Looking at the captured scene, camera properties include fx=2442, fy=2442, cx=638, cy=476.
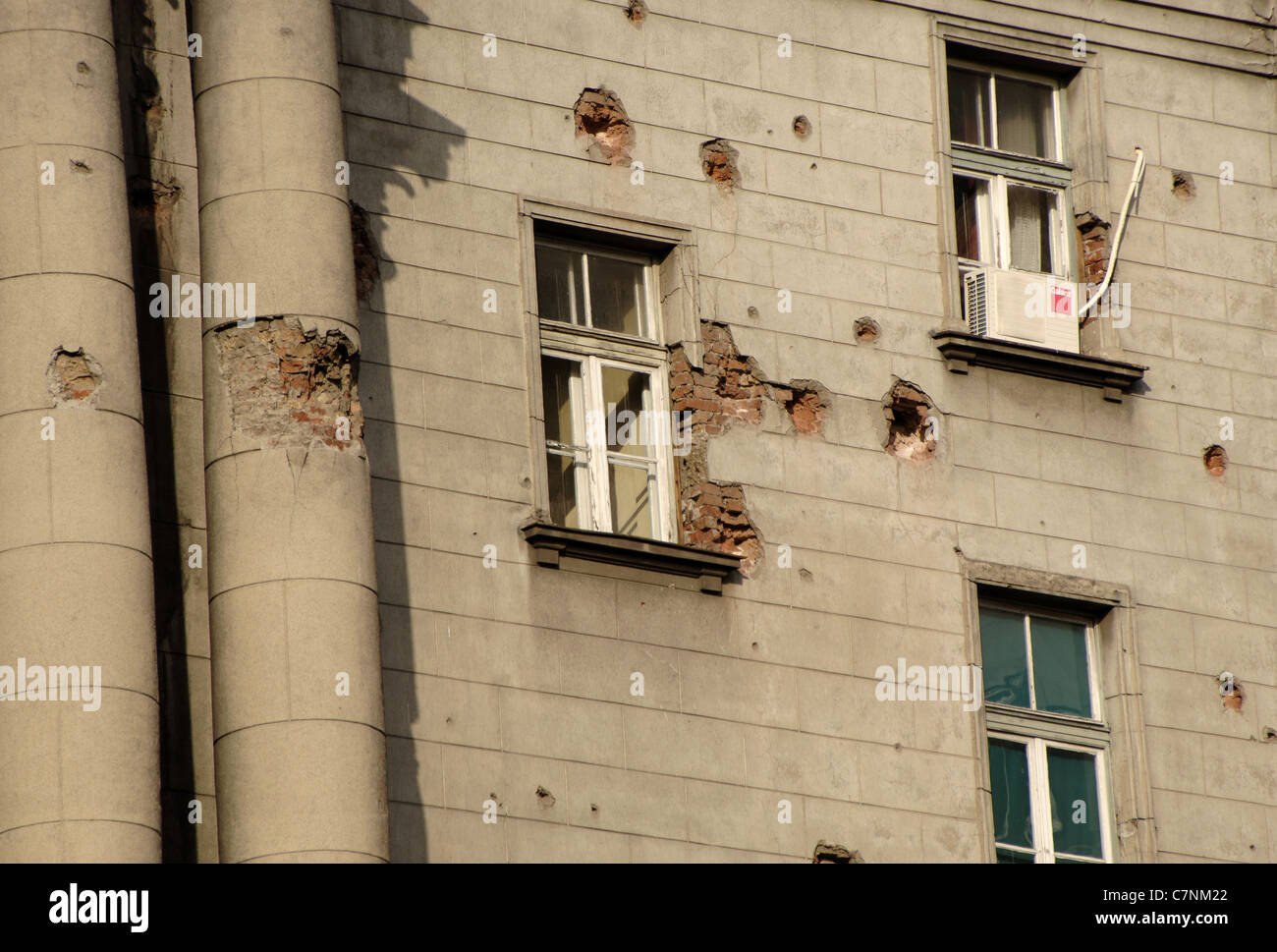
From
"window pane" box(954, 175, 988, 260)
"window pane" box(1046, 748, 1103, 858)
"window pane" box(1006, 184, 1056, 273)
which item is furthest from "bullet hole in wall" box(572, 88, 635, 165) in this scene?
"window pane" box(1046, 748, 1103, 858)

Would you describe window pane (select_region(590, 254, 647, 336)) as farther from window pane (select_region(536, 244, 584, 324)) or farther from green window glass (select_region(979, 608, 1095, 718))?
green window glass (select_region(979, 608, 1095, 718))

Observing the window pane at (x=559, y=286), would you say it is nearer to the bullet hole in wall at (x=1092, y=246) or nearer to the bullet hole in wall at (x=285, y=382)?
the bullet hole in wall at (x=285, y=382)

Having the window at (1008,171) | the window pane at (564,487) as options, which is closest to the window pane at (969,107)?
the window at (1008,171)

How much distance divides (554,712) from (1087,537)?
3.99 metres

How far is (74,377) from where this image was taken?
1230 cm

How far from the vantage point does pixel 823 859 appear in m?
14.1

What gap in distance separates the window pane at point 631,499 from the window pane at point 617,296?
3.04 feet

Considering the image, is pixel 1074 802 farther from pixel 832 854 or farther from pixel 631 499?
pixel 631 499

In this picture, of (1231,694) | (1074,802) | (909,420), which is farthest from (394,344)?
(1231,694)

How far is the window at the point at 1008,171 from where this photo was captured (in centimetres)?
1652

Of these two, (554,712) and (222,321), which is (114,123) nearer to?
(222,321)

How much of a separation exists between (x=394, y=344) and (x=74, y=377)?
7.65 ft

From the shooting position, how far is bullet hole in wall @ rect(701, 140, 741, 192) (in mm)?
15562
